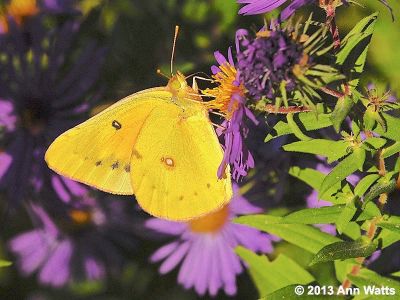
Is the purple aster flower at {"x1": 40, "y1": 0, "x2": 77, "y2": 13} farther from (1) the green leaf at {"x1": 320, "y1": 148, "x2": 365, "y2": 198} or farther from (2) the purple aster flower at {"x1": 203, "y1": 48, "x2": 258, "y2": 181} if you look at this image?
(1) the green leaf at {"x1": 320, "y1": 148, "x2": 365, "y2": 198}

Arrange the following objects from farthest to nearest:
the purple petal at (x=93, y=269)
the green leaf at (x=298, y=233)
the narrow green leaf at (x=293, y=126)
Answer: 1. the purple petal at (x=93, y=269)
2. the green leaf at (x=298, y=233)
3. the narrow green leaf at (x=293, y=126)

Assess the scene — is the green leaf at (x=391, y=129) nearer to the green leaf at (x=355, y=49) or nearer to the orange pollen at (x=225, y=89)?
the green leaf at (x=355, y=49)

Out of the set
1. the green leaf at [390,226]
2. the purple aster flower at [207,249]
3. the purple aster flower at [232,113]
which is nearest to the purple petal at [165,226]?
the purple aster flower at [207,249]

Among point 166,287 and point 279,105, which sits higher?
point 279,105

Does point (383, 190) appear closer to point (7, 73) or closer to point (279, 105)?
point (279, 105)

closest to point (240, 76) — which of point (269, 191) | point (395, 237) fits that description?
point (395, 237)

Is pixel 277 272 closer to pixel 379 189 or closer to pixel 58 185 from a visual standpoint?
pixel 379 189
